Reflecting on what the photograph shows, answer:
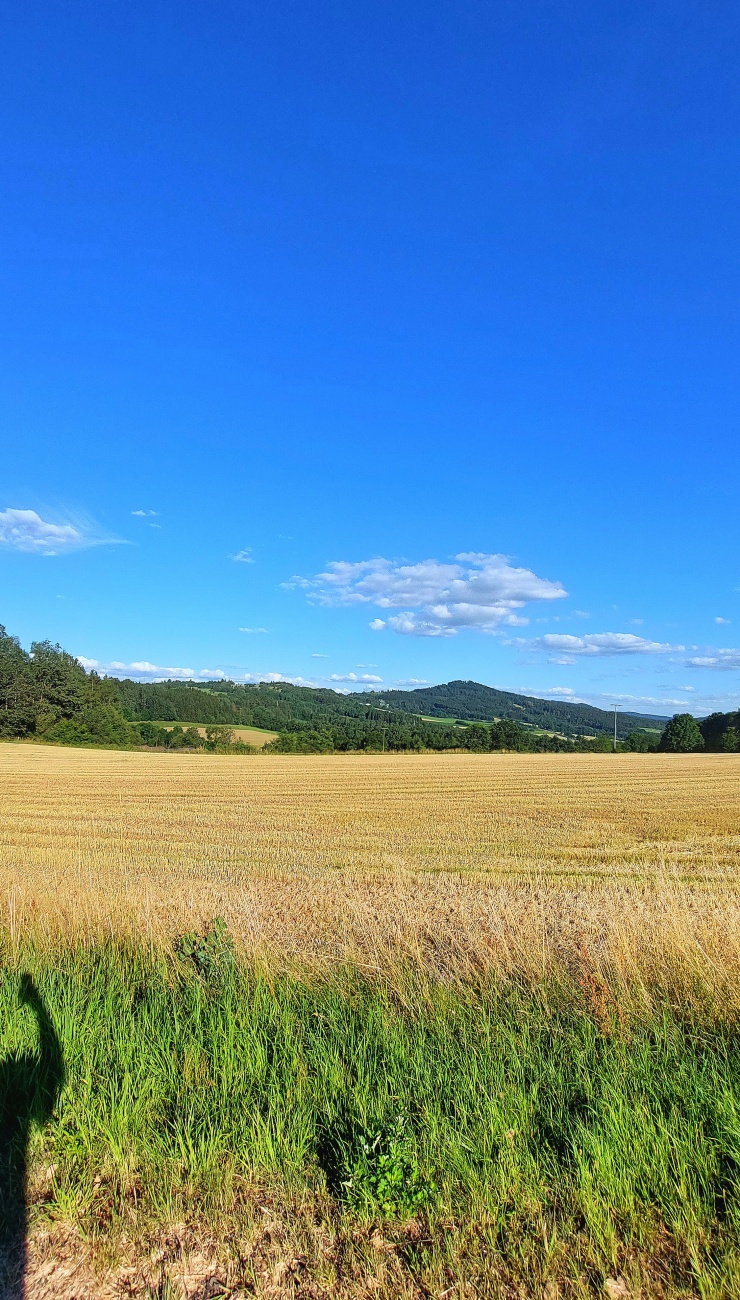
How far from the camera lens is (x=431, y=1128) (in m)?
3.49

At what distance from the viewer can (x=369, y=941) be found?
688 cm

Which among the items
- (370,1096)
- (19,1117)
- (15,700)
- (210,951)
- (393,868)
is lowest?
(393,868)

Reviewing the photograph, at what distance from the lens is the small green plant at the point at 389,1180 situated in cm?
317

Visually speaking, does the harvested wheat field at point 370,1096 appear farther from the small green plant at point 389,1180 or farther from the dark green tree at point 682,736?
the dark green tree at point 682,736

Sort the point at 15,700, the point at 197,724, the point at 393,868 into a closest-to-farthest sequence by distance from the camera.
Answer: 1. the point at 393,868
2. the point at 15,700
3. the point at 197,724

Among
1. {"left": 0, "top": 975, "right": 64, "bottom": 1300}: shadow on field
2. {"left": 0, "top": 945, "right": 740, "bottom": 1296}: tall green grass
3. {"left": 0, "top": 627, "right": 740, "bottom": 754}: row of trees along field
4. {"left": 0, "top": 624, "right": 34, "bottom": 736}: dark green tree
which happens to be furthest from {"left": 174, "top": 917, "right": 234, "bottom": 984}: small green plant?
{"left": 0, "top": 624, "right": 34, "bottom": 736}: dark green tree

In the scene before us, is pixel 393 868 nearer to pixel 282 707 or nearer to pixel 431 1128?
pixel 431 1128

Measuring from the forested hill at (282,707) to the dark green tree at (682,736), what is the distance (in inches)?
836

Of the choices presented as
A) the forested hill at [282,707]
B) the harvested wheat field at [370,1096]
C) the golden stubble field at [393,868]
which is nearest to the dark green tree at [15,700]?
the forested hill at [282,707]

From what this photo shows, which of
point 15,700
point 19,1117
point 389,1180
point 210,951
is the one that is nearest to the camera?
point 389,1180

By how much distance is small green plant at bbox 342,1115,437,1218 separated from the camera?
3172 millimetres

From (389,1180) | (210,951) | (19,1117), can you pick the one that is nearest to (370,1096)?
(389,1180)

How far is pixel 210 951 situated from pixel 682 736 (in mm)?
128813

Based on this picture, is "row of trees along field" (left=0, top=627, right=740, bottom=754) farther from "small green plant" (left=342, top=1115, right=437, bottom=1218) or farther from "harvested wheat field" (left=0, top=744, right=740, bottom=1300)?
"small green plant" (left=342, top=1115, right=437, bottom=1218)
